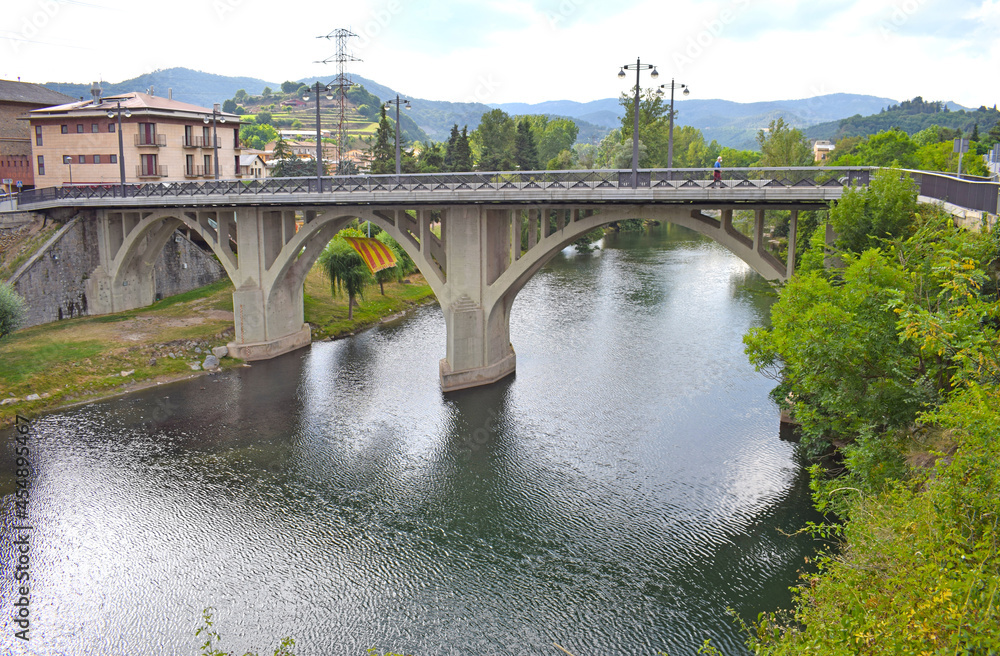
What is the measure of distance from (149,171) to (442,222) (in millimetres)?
23966

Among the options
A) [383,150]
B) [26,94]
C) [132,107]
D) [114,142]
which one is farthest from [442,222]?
[383,150]

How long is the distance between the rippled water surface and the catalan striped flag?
9.04 metres

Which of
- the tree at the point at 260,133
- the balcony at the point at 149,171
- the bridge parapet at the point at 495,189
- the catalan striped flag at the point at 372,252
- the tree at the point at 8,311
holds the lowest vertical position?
the tree at the point at 8,311

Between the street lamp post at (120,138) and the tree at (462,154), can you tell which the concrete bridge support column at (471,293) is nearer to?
the street lamp post at (120,138)

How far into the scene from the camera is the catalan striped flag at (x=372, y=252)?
42062 mm

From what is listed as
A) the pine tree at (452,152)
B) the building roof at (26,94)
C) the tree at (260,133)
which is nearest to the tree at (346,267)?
the building roof at (26,94)

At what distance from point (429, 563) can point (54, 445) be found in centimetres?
1568

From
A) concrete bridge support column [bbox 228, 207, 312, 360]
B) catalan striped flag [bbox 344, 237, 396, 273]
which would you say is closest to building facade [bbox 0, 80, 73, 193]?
concrete bridge support column [bbox 228, 207, 312, 360]

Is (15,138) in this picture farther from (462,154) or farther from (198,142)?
(462,154)

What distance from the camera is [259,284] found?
37.0 metres

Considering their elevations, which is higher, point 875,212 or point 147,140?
point 147,140

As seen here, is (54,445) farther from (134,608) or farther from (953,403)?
(953,403)

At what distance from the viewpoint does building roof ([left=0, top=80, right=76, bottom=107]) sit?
5381 cm

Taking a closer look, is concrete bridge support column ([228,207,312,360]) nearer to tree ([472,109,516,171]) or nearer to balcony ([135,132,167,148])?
balcony ([135,132,167,148])
